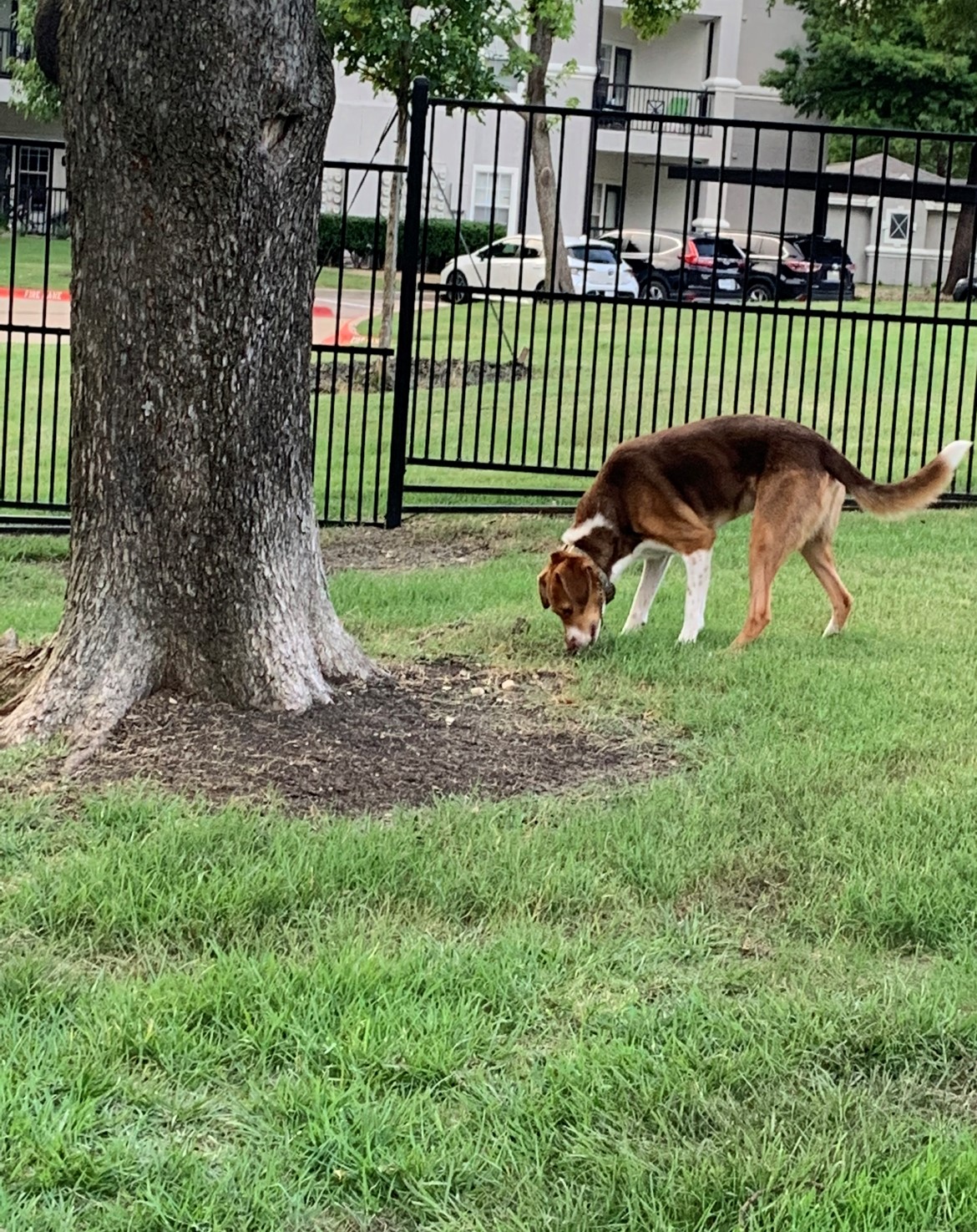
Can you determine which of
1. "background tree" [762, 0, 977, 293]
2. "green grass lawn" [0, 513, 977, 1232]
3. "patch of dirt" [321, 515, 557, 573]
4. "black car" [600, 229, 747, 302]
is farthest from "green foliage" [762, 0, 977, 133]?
"green grass lawn" [0, 513, 977, 1232]

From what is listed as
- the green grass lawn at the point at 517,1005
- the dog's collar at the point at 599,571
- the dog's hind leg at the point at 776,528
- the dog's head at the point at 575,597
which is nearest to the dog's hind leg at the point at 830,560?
the dog's hind leg at the point at 776,528

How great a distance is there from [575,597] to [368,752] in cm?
206

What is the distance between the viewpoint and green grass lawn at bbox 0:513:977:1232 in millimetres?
2816

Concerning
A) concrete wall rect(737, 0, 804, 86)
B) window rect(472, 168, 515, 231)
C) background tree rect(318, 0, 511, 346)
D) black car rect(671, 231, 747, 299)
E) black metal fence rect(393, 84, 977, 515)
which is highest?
concrete wall rect(737, 0, 804, 86)

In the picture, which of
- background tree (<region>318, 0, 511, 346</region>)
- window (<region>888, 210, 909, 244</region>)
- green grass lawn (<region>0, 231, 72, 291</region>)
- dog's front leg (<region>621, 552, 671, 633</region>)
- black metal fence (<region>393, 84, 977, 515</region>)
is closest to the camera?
dog's front leg (<region>621, 552, 671, 633</region>)

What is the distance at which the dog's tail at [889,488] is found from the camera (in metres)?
7.55

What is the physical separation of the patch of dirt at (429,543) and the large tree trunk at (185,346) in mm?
4346

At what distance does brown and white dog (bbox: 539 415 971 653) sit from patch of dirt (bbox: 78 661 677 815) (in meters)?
1.61

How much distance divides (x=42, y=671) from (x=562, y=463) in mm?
8273

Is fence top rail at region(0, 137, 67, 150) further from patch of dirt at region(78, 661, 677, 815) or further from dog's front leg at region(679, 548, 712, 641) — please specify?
patch of dirt at region(78, 661, 677, 815)

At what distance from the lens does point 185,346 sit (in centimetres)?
509

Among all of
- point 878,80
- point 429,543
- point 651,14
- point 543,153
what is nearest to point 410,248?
point 429,543

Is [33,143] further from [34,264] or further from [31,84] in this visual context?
[31,84]

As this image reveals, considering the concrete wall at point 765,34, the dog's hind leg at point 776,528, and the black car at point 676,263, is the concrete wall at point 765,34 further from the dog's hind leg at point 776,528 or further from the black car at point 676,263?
the dog's hind leg at point 776,528
